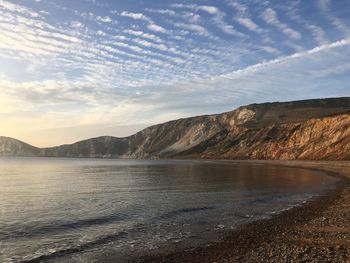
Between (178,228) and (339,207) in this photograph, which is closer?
(178,228)

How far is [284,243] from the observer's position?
723 inches

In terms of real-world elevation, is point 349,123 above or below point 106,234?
above

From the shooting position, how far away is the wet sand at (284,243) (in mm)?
15898

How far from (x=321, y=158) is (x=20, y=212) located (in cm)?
10577

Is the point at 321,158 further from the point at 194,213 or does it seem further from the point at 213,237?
the point at 213,237

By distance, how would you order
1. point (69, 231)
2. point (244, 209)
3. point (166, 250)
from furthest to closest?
point (244, 209)
point (69, 231)
point (166, 250)

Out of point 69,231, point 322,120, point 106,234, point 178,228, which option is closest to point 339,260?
point 178,228

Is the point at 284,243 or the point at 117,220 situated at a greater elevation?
the point at 284,243

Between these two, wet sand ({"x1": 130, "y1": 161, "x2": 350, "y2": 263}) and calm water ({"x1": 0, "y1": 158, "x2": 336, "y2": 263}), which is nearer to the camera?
wet sand ({"x1": 130, "y1": 161, "x2": 350, "y2": 263})

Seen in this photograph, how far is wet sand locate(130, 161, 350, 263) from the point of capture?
15.9 m

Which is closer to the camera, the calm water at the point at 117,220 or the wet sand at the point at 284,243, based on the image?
the wet sand at the point at 284,243

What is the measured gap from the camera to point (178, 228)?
23984 mm

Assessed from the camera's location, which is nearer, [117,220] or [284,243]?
[284,243]

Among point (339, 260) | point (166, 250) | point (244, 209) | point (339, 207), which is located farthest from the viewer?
point (244, 209)
